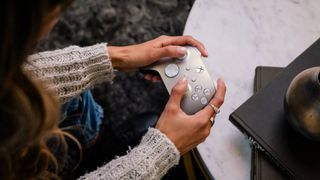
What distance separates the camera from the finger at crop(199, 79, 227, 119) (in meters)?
0.63

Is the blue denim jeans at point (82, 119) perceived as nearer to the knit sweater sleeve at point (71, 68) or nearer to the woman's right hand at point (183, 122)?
the knit sweater sleeve at point (71, 68)

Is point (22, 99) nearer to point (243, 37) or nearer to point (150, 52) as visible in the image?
point (150, 52)

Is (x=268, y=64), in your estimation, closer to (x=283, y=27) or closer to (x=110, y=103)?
(x=283, y=27)

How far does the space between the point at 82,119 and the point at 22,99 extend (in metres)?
0.38

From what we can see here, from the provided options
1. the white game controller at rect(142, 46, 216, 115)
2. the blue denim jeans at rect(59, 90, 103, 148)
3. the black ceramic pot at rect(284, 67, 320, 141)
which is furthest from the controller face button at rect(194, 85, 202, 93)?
the blue denim jeans at rect(59, 90, 103, 148)

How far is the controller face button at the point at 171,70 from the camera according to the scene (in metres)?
0.67

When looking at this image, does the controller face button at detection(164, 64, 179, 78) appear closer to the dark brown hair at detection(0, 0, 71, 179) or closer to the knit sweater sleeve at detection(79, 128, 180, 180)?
the knit sweater sleeve at detection(79, 128, 180, 180)

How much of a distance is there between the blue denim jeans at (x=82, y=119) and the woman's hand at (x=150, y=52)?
0.11m

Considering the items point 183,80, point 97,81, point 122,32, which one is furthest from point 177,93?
point 122,32

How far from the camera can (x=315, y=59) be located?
676 millimetres

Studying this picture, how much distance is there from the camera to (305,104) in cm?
56

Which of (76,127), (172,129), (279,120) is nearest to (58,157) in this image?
(76,127)

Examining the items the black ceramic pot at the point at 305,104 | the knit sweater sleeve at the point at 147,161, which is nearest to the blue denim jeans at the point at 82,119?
the knit sweater sleeve at the point at 147,161

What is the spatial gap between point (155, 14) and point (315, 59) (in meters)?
0.68
